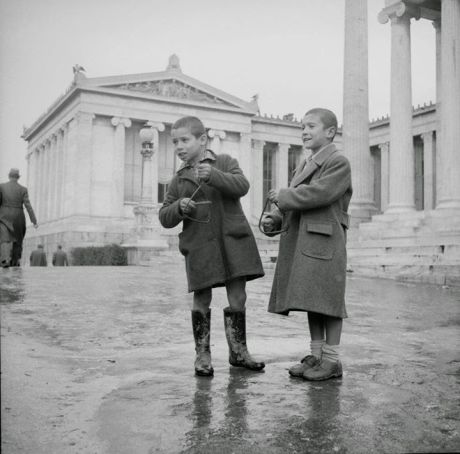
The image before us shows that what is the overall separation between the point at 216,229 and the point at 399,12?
62.8 ft

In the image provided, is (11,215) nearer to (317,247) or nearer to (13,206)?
(13,206)

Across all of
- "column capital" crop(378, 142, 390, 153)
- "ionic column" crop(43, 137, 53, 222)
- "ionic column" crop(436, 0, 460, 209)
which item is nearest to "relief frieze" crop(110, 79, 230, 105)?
"ionic column" crop(43, 137, 53, 222)

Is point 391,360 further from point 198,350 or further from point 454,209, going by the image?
point 454,209

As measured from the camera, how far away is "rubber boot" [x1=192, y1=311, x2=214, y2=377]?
12.5 ft

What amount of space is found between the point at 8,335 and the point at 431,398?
3.42m

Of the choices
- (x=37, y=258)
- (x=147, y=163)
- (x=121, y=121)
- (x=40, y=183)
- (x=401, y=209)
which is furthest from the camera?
(x=40, y=183)

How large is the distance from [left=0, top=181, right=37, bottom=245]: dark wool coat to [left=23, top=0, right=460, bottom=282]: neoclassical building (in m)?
9.75

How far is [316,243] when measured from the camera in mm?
3781

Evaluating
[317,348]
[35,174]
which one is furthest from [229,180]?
[35,174]

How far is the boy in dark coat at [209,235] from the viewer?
3.92 m

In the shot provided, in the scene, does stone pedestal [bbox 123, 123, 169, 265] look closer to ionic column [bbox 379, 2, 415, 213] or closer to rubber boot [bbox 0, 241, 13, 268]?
ionic column [bbox 379, 2, 415, 213]

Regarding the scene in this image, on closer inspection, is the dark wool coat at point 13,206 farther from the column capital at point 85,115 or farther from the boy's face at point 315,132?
the column capital at point 85,115

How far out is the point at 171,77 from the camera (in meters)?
42.5

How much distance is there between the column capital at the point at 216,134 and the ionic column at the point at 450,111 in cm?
2595
